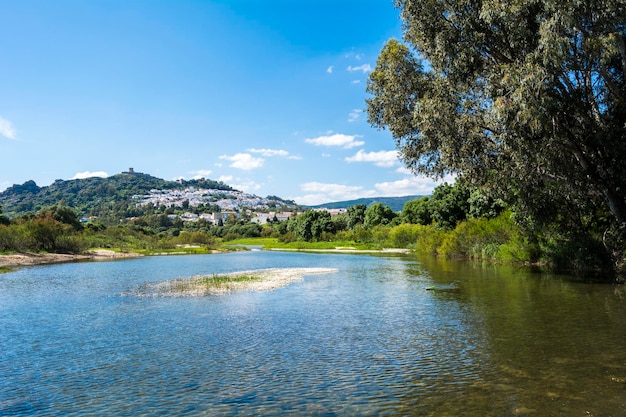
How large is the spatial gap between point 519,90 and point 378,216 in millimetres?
119181

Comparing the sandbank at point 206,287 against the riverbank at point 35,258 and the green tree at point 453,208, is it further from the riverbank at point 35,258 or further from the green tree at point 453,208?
the green tree at point 453,208

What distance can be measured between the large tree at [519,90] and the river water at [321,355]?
8.04m

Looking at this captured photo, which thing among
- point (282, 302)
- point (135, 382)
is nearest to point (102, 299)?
point (282, 302)

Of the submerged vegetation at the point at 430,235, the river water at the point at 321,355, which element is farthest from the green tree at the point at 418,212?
the river water at the point at 321,355

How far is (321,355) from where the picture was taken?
49.6 ft

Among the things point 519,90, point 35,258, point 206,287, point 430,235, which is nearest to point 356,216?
point 430,235

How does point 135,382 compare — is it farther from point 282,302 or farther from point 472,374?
point 282,302

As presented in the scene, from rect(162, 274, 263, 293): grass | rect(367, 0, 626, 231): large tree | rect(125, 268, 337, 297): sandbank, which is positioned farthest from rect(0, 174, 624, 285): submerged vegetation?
rect(162, 274, 263, 293): grass

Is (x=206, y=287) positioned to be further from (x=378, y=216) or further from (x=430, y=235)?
(x=378, y=216)

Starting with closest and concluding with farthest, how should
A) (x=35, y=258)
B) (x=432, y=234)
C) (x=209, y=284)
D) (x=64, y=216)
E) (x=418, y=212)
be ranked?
1. (x=209, y=284)
2. (x=35, y=258)
3. (x=432, y=234)
4. (x=64, y=216)
5. (x=418, y=212)

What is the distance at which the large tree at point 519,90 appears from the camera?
64.2 ft

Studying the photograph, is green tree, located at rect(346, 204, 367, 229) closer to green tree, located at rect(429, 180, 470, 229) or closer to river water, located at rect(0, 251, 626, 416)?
green tree, located at rect(429, 180, 470, 229)

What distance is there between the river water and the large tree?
8037 mm

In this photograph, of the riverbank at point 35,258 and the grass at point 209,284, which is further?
the riverbank at point 35,258
